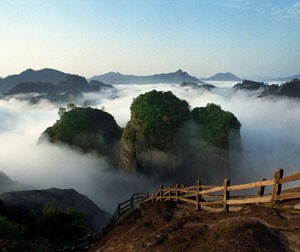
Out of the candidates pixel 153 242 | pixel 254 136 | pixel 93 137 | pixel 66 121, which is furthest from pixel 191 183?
pixel 254 136

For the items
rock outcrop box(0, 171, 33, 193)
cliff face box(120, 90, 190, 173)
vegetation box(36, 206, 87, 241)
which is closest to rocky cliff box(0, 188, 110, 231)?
vegetation box(36, 206, 87, 241)

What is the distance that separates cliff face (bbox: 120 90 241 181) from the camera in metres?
50.1

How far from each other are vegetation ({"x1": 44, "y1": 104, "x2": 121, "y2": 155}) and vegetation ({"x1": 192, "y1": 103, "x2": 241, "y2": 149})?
26262 mm

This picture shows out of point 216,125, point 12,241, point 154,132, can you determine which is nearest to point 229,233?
point 12,241

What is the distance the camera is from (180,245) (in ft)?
26.9

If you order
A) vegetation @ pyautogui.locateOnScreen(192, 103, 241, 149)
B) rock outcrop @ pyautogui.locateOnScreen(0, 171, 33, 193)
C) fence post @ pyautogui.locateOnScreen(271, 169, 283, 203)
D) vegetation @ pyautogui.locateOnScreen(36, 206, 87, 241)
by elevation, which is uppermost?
fence post @ pyautogui.locateOnScreen(271, 169, 283, 203)

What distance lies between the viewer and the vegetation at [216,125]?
50.8 metres

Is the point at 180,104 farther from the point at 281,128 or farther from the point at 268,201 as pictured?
the point at 281,128

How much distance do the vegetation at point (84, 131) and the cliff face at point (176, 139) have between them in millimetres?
12399

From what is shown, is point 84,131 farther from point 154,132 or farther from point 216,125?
point 216,125

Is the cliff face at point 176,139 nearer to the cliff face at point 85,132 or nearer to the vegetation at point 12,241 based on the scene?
the cliff face at point 85,132

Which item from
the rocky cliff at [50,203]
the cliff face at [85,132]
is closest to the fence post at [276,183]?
the rocky cliff at [50,203]

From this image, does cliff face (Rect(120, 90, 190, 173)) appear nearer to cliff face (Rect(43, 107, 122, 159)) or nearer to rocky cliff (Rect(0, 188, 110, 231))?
cliff face (Rect(43, 107, 122, 159))

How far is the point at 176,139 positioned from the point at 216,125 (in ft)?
33.0
